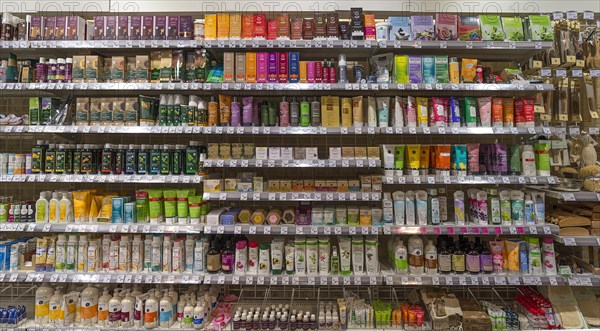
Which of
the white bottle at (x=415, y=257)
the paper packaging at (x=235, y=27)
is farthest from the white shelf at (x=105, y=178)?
the white bottle at (x=415, y=257)

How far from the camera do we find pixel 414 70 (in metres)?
3.02

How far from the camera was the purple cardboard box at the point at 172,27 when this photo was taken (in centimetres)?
309

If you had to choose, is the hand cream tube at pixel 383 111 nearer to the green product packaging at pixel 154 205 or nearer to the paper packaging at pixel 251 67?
the paper packaging at pixel 251 67

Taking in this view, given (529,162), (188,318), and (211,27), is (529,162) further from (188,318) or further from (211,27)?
(188,318)

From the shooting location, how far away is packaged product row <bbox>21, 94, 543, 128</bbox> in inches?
119

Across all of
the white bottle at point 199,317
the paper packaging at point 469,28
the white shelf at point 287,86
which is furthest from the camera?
the paper packaging at point 469,28

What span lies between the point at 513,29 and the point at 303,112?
1952mm

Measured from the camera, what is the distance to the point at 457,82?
3.03 meters

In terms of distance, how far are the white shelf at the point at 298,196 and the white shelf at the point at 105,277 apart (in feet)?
2.26

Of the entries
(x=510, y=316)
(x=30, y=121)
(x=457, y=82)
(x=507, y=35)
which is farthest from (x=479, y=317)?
(x=30, y=121)

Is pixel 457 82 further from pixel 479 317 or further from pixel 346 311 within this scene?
pixel 346 311

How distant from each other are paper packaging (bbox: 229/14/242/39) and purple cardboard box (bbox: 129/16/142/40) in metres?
0.80

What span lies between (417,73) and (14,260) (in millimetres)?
3809

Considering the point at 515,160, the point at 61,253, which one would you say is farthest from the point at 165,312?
the point at 515,160
